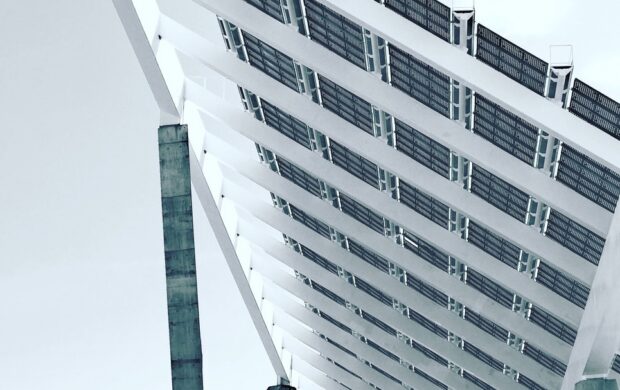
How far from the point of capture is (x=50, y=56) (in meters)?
57.8

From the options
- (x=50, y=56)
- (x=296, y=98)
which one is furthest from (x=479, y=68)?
(x=50, y=56)

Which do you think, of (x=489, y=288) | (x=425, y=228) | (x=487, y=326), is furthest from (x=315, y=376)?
(x=425, y=228)

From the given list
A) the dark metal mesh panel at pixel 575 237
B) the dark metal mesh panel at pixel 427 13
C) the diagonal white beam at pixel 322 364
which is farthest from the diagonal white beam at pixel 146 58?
the diagonal white beam at pixel 322 364

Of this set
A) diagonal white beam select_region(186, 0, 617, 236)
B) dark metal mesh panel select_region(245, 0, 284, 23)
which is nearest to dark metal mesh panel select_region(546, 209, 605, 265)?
diagonal white beam select_region(186, 0, 617, 236)

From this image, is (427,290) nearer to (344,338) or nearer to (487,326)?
(487,326)

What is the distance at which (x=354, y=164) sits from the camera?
23.8 meters

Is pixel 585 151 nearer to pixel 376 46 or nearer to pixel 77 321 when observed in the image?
pixel 376 46

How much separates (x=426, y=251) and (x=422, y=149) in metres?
4.85

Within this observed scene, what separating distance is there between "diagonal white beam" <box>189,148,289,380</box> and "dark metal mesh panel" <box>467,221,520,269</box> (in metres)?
5.20

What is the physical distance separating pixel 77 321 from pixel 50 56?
1200 centimetres

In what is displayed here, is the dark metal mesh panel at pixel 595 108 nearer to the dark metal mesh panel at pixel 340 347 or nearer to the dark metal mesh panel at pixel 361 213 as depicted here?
the dark metal mesh panel at pixel 361 213

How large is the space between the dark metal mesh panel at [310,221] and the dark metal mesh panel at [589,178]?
31.1ft

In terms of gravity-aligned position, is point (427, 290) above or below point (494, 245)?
above

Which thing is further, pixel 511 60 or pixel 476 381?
pixel 476 381
